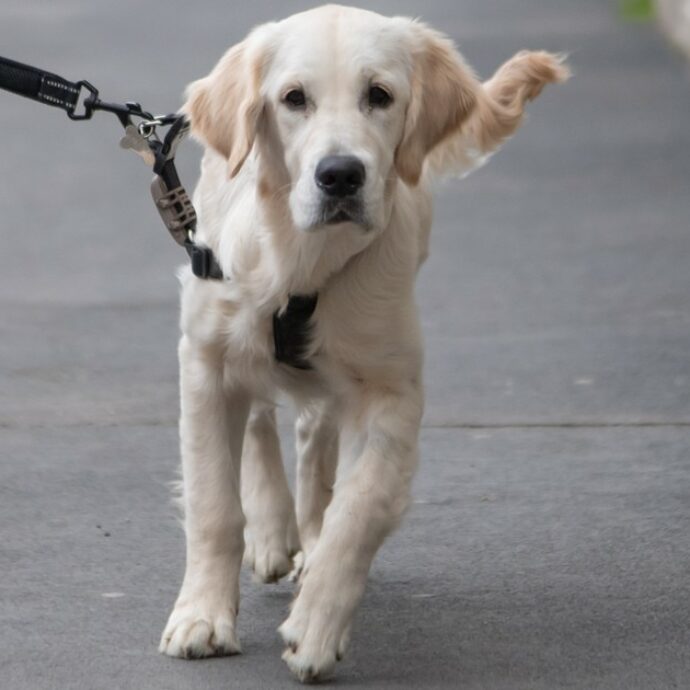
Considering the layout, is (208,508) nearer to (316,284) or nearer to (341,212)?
(316,284)

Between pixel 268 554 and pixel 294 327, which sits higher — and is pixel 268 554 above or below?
below

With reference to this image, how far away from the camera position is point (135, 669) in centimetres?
538

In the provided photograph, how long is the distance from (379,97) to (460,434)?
9.04ft

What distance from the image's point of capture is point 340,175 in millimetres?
5191

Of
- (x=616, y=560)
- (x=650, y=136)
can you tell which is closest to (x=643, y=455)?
(x=616, y=560)

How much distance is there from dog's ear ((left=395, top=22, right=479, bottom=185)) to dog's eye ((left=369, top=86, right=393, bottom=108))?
0.15 meters

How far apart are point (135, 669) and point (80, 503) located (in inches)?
67.5

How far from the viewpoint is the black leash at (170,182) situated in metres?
5.62

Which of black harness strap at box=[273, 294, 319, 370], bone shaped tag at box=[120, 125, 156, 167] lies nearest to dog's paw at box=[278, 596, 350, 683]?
black harness strap at box=[273, 294, 319, 370]

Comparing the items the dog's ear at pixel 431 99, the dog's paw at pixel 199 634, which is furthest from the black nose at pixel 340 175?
the dog's paw at pixel 199 634

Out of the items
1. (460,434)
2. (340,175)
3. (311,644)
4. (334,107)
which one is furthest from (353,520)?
(460,434)

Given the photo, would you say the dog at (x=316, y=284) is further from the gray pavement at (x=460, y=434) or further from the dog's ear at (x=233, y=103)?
the gray pavement at (x=460, y=434)

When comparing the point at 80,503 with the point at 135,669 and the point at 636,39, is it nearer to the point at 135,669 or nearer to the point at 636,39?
the point at 135,669

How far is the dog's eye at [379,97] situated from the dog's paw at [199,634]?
1.50m
